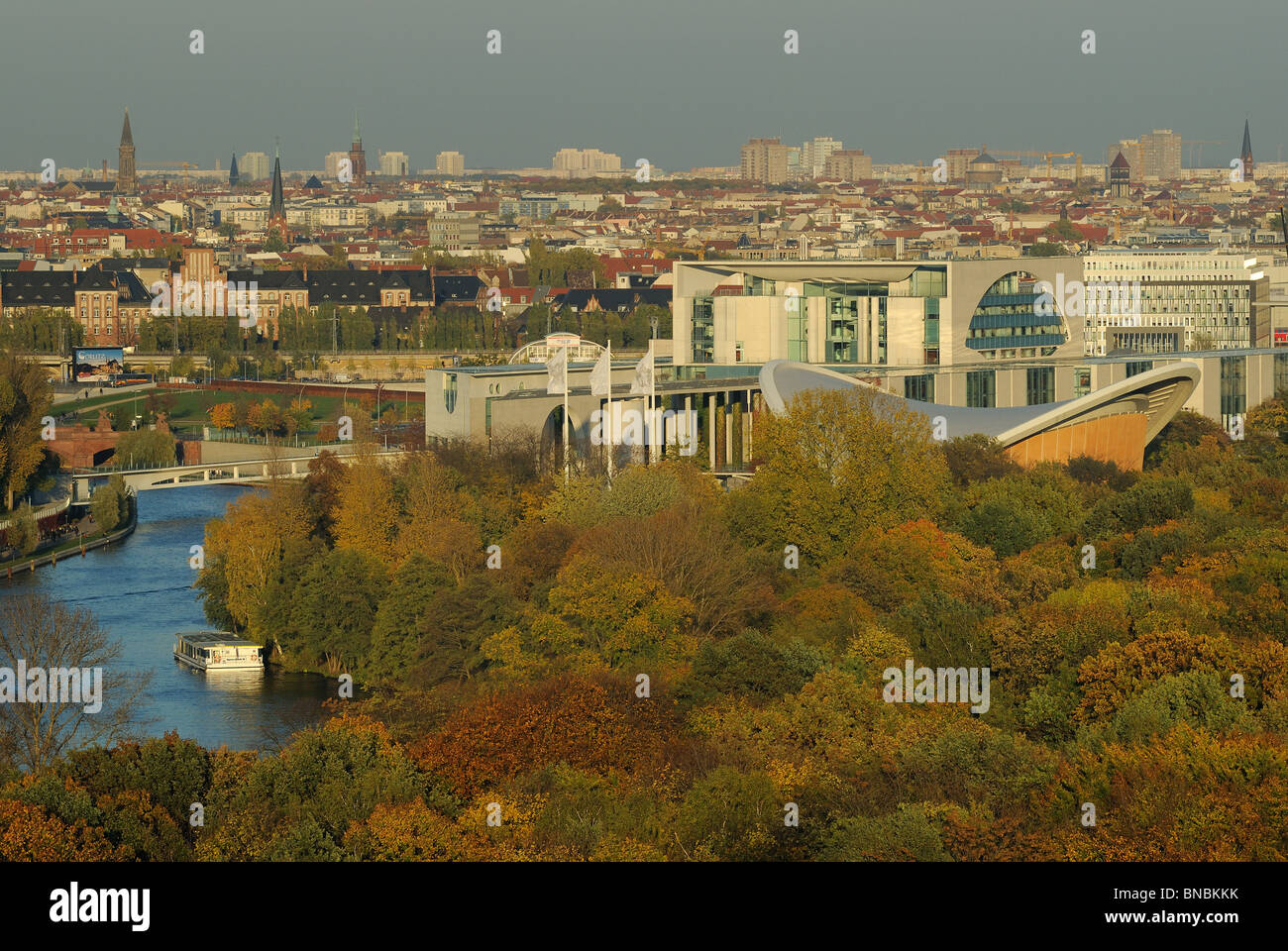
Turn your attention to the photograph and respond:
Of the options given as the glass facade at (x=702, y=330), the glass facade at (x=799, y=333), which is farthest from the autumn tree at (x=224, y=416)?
the glass facade at (x=799, y=333)

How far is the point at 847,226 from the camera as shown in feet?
320

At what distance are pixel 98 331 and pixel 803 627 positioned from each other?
48900 mm

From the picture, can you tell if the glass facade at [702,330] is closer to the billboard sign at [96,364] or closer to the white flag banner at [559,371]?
the white flag banner at [559,371]

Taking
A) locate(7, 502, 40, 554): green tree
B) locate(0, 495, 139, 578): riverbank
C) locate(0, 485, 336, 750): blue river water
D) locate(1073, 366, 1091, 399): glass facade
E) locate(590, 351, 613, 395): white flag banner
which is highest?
locate(590, 351, 613, 395): white flag banner

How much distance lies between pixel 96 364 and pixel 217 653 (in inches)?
1295

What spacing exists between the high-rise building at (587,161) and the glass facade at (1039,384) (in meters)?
143

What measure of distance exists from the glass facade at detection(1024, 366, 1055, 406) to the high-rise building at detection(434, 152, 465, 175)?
159844 millimetres

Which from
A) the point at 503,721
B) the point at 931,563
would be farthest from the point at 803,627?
the point at 503,721

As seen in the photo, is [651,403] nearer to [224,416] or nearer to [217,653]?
[217,653]

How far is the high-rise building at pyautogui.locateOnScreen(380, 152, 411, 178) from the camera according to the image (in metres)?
179

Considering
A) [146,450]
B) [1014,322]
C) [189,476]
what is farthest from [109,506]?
[1014,322]

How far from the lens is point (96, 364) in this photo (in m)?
50.1

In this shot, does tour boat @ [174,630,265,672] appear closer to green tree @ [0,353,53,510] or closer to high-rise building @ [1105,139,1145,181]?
green tree @ [0,353,53,510]

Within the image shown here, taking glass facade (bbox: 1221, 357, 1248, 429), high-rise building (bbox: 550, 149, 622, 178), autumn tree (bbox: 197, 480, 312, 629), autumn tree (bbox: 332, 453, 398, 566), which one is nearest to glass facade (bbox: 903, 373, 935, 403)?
glass facade (bbox: 1221, 357, 1248, 429)
